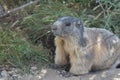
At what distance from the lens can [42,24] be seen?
21.5 feet

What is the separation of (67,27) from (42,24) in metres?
1.33

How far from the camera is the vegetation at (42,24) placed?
593cm

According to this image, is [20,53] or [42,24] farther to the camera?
[42,24]

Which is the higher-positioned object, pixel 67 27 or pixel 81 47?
pixel 67 27

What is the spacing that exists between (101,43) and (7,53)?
4.46 ft

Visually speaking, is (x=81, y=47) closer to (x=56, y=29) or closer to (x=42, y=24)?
(x=56, y=29)

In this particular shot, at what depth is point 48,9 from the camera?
686 cm

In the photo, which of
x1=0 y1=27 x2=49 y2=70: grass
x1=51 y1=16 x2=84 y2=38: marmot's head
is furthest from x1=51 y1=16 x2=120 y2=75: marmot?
x1=0 y1=27 x2=49 y2=70: grass

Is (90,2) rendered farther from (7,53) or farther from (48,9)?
(7,53)

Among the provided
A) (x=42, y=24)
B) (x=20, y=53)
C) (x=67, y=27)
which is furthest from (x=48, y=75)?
(x=42, y=24)

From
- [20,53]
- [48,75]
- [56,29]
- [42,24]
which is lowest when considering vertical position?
[48,75]

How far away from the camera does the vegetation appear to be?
593 centimetres

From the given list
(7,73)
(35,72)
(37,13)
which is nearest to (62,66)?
(35,72)

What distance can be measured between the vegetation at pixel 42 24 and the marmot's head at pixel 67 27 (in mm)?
822
